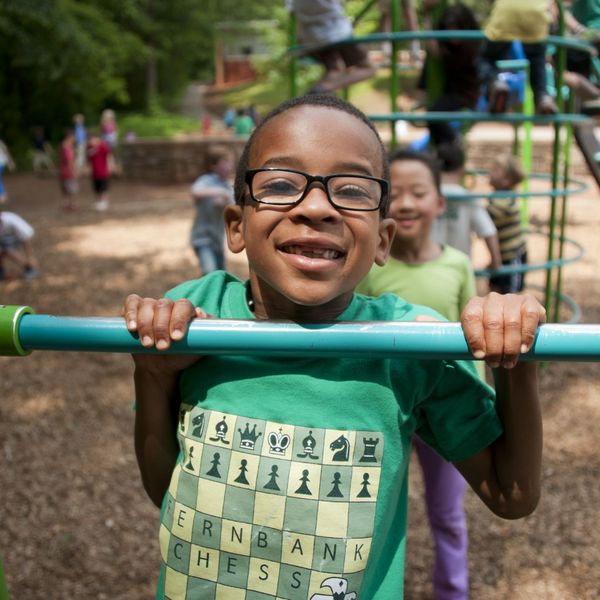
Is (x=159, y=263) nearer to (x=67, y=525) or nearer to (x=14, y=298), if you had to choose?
(x=14, y=298)

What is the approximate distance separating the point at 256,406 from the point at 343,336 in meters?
0.22

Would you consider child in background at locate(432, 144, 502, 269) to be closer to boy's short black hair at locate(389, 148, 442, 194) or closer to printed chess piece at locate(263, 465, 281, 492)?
boy's short black hair at locate(389, 148, 442, 194)

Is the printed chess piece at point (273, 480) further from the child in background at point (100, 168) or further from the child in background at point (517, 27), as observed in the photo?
the child in background at point (100, 168)

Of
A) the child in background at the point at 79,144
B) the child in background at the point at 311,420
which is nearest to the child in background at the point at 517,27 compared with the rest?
the child in background at the point at 311,420

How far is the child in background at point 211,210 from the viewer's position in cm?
594

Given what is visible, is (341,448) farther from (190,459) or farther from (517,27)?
(517,27)

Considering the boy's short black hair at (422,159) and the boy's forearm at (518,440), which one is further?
the boy's short black hair at (422,159)

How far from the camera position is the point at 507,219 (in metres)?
5.22

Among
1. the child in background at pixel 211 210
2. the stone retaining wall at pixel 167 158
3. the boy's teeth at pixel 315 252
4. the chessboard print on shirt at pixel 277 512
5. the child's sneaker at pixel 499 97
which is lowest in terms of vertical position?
the stone retaining wall at pixel 167 158

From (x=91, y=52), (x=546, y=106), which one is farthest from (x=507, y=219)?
(x=91, y=52)

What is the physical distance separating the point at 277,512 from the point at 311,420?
16cm

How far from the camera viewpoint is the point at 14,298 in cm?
706

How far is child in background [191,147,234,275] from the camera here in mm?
5938

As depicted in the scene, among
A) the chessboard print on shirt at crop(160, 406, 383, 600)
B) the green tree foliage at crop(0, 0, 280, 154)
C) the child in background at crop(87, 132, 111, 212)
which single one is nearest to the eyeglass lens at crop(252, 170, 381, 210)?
the chessboard print on shirt at crop(160, 406, 383, 600)
